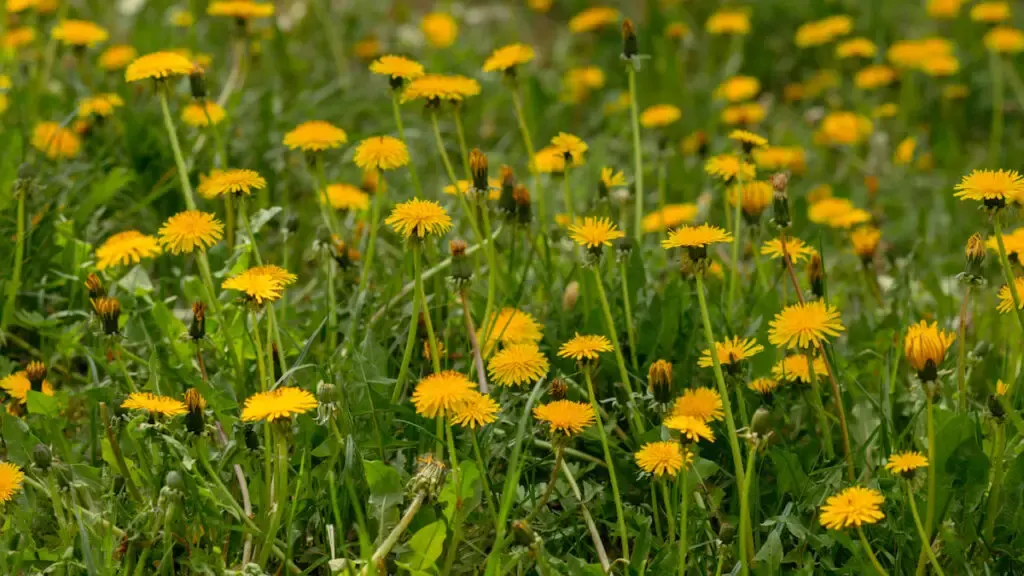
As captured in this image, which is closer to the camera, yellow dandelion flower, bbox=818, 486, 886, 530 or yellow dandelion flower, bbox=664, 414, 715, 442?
yellow dandelion flower, bbox=818, 486, 886, 530

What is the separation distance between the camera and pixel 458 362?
2.19 metres

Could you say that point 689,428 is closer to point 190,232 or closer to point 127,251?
point 190,232

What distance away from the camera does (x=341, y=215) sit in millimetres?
2592

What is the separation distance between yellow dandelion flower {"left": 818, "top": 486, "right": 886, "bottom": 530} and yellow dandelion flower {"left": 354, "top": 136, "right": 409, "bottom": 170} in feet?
2.91

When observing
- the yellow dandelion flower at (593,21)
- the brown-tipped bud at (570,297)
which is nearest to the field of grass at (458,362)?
the brown-tipped bud at (570,297)

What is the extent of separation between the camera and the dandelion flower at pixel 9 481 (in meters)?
1.69

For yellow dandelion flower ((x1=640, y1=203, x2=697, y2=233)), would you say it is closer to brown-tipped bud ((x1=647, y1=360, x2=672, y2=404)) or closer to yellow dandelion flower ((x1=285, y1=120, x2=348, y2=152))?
yellow dandelion flower ((x1=285, y1=120, x2=348, y2=152))

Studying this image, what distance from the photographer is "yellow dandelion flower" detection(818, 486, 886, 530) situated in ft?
4.97

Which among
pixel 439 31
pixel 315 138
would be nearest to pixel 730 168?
pixel 315 138

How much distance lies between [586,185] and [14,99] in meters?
1.52

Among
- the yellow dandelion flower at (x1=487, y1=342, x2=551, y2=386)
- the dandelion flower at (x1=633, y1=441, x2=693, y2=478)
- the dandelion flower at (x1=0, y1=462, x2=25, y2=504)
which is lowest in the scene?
the dandelion flower at (x1=633, y1=441, x2=693, y2=478)

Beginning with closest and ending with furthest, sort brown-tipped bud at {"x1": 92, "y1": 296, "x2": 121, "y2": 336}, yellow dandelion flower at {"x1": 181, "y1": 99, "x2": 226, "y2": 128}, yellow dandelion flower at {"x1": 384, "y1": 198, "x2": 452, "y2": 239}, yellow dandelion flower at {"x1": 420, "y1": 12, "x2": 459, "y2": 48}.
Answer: yellow dandelion flower at {"x1": 384, "y1": 198, "x2": 452, "y2": 239}
brown-tipped bud at {"x1": 92, "y1": 296, "x2": 121, "y2": 336}
yellow dandelion flower at {"x1": 181, "y1": 99, "x2": 226, "y2": 128}
yellow dandelion flower at {"x1": 420, "y1": 12, "x2": 459, "y2": 48}

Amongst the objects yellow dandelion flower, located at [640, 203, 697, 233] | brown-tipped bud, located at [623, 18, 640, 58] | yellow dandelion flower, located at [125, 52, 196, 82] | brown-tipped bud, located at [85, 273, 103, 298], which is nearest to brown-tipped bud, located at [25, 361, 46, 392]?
brown-tipped bud, located at [85, 273, 103, 298]

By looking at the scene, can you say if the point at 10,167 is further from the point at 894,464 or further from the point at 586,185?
the point at 894,464
